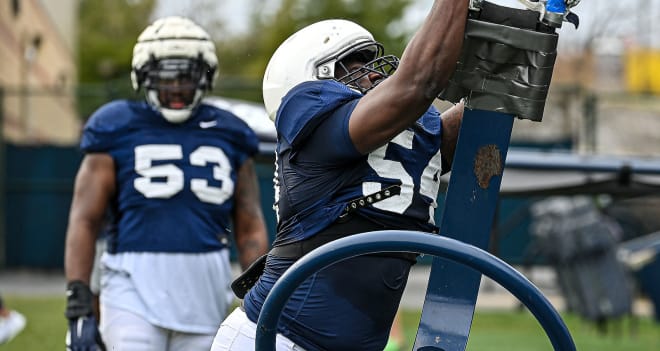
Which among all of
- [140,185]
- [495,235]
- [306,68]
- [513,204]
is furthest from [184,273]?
[513,204]

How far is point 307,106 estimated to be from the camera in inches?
119

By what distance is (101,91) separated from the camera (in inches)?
709

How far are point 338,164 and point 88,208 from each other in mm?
2022

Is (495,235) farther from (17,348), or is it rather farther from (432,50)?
(432,50)

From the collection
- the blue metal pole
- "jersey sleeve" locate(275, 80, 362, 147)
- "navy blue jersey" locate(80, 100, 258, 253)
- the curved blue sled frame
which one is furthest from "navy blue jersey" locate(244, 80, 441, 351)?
"navy blue jersey" locate(80, 100, 258, 253)

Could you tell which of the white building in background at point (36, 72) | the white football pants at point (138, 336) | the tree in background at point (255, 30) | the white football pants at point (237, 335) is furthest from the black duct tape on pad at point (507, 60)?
the tree in background at point (255, 30)

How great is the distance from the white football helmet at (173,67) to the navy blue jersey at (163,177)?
0.23 feet

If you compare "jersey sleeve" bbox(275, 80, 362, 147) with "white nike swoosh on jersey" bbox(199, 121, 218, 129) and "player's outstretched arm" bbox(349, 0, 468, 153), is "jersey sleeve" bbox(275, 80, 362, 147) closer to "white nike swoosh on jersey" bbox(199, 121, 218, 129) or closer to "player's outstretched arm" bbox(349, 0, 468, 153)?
"player's outstretched arm" bbox(349, 0, 468, 153)

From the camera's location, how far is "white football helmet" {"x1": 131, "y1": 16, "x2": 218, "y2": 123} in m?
4.98

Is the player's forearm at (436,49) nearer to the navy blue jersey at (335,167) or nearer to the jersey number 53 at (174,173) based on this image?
the navy blue jersey at (335,167)

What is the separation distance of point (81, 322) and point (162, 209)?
1.87 ft

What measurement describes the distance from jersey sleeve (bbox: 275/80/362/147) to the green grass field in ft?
22.5

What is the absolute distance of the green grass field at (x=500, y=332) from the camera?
33.1ft

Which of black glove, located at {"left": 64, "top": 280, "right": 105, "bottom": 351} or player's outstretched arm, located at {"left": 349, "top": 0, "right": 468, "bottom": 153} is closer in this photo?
player's outstretched arm, located at {"left": 349, "top": 0, "right": 468, "bottom": 153}
